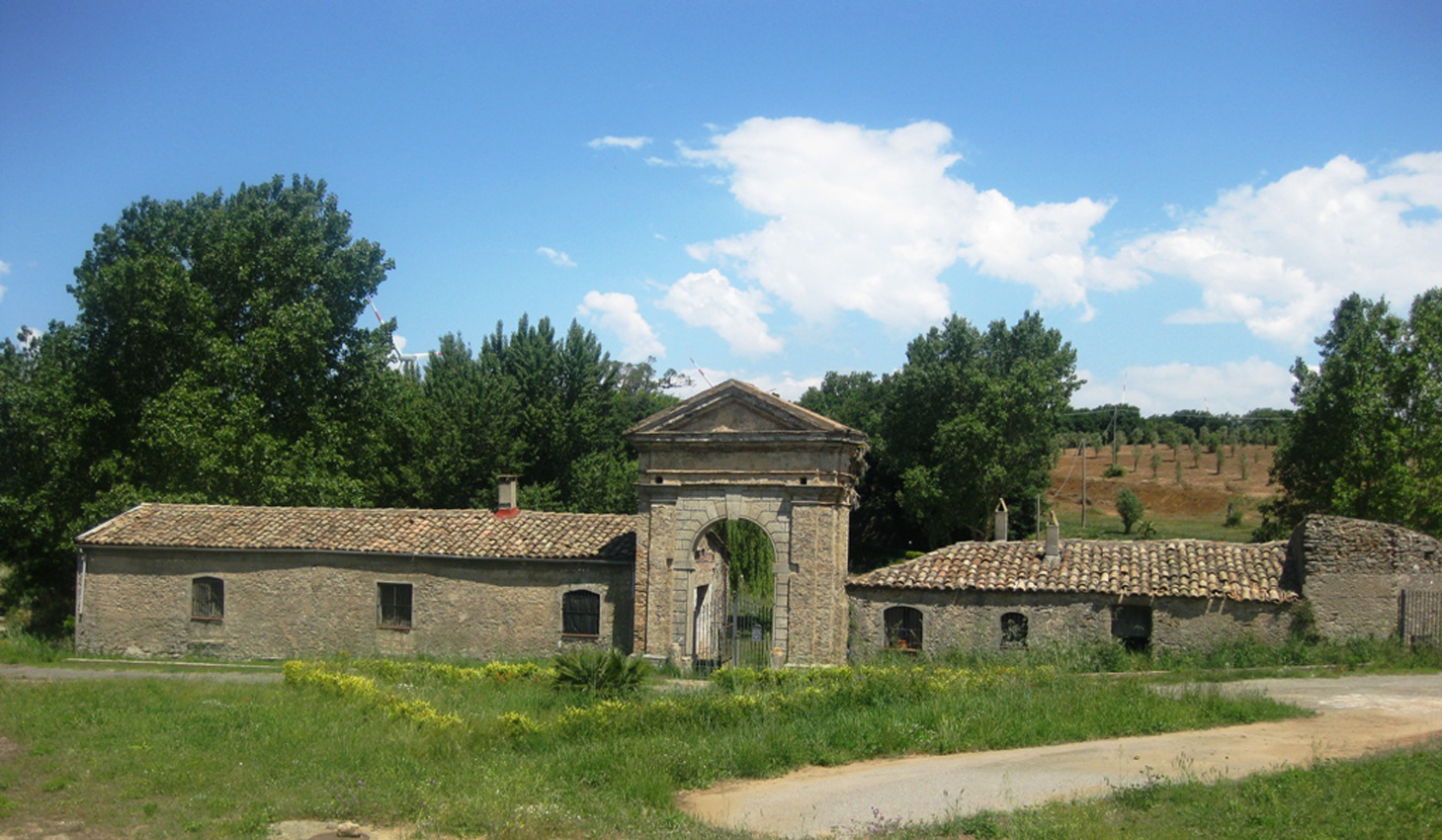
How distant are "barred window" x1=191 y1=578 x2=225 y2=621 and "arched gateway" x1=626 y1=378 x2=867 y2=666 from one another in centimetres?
1105

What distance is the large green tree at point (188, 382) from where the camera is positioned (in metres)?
32.9

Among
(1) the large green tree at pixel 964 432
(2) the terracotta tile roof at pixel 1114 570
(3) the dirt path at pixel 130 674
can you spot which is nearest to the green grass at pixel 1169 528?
(1) the large green tree at pixel 964 432

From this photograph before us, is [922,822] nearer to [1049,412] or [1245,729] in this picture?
[1245,729]

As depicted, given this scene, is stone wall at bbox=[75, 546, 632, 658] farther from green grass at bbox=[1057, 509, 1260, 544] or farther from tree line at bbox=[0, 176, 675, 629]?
green grass at bbox=[1057, 509, 1260, 544]

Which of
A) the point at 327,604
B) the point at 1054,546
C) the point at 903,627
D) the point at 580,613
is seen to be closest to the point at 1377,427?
the point at 1054,546

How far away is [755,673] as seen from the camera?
1839 centimetres

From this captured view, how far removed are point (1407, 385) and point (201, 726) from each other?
1439 inches

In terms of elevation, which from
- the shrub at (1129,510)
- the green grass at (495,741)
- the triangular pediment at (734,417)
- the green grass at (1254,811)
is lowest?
the green grass at (495,741)

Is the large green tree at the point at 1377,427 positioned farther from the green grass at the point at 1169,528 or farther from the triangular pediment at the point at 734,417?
the triangular pediment at the point at 734,417

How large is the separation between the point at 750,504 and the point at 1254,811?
14233 millimetres

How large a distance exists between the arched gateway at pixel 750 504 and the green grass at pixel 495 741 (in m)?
5.12

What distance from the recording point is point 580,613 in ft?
82.6

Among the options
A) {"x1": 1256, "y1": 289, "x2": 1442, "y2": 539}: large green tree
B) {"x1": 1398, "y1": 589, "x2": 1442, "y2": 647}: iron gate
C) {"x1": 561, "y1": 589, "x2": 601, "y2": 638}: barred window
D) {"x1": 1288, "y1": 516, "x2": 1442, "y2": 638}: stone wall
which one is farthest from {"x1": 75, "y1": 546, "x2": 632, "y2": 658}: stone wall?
{"x1": 1256, "y1": 289, "x2": 1442, "y2": 539}: large green tree

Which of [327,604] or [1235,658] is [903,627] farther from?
[327,604]
